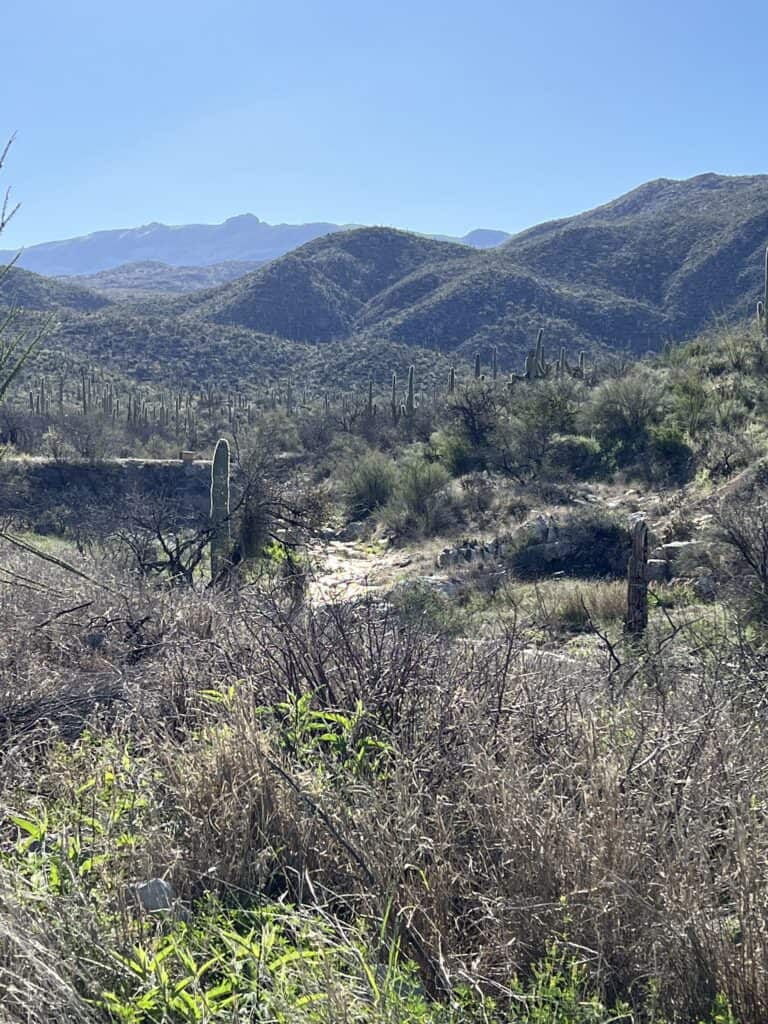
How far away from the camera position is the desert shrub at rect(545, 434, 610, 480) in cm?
2131

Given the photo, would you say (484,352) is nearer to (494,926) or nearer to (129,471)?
(129,471)

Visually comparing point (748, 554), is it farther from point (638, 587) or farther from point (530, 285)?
point (530, 285)

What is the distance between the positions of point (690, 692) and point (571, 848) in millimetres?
1765

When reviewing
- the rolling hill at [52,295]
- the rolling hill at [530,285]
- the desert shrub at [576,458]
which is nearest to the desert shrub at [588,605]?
the desert shrub at [576,458]

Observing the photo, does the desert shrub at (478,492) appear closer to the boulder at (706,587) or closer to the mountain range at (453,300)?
the boulder at (706,587)

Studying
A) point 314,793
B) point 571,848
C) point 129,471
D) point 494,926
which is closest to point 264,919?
point 314,793

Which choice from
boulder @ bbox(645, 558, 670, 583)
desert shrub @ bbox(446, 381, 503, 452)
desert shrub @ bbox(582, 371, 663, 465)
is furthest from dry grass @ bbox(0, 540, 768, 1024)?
desert shrub @ bbox(446, 381, 503, 452)

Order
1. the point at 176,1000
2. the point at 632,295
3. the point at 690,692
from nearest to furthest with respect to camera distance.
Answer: the point at 176,1000 → the point at 690,692 → the point at 632,295

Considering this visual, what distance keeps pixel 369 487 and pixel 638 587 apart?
14.3 meters

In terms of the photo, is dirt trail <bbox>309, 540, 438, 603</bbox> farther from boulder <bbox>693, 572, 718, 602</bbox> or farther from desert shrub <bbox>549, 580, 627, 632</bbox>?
boulder <bbox>693, 572, 718, 602</bbox>

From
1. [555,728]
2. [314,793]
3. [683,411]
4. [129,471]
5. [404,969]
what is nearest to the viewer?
[404,969]

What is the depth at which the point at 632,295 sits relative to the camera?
210ft

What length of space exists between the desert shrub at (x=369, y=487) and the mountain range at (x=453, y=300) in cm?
3078

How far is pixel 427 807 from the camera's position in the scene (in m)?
3.16
